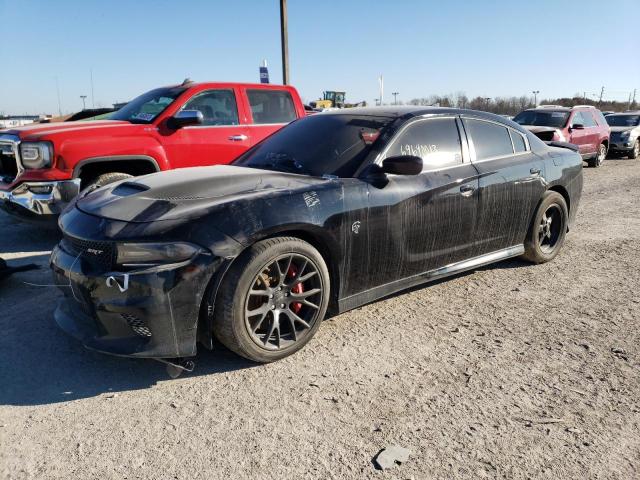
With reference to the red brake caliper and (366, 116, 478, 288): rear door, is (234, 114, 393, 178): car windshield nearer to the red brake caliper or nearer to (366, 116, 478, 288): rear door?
(366, 116, 478, 288): rear door

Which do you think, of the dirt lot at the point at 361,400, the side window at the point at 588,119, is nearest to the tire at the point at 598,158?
the side window at the point at 588,119

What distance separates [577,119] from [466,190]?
39.0ft

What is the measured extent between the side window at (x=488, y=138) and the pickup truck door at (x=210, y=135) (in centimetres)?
339

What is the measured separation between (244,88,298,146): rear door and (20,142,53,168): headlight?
252 centimetres

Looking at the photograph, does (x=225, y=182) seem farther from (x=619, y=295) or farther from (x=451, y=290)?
(x=619, y=295)

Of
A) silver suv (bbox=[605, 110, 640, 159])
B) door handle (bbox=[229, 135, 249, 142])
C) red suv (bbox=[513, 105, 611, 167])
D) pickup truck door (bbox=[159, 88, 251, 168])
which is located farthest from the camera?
silver suv (bbox=[605, 110, 640, 159])

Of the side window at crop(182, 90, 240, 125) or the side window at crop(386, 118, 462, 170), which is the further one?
the side window at crop(182, 90, 240, 125)

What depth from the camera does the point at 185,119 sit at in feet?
19.9

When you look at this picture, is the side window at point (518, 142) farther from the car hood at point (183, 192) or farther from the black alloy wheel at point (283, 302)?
the black alloy wheel at point (283, 302)

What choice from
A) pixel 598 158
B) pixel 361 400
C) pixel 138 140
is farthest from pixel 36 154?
pixel 598 158

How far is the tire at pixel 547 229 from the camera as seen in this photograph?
4961mm

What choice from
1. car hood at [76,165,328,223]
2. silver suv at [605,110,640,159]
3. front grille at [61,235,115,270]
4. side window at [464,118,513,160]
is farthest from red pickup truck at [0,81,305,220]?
silver suv at [605,110,640,159]

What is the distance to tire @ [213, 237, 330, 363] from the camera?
289 cm

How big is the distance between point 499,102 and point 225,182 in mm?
74096
